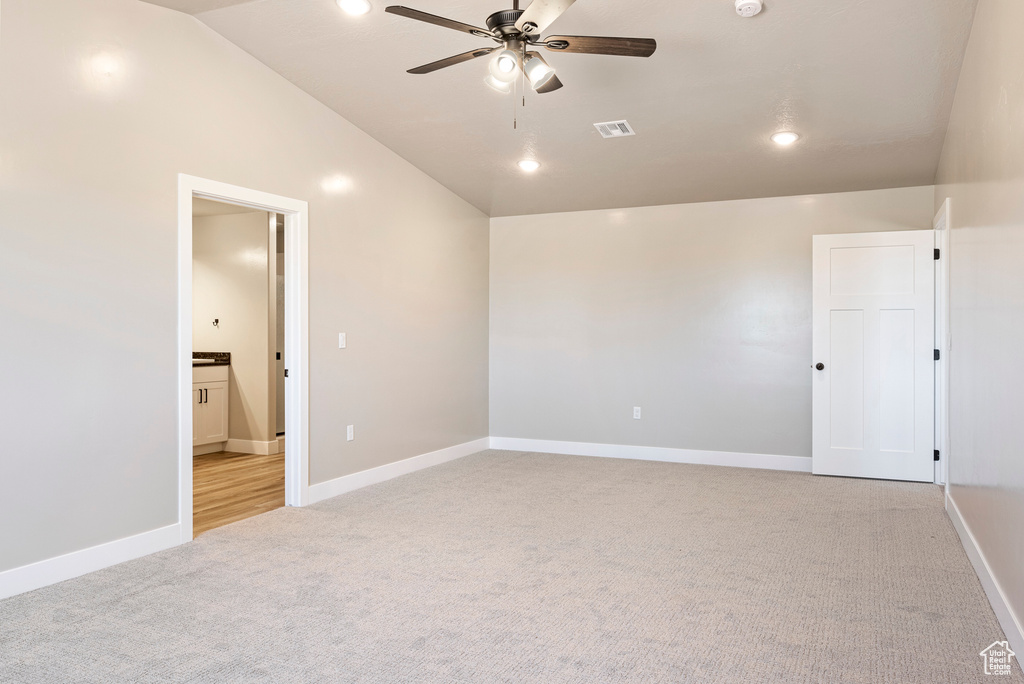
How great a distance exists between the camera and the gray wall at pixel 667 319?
228 inches

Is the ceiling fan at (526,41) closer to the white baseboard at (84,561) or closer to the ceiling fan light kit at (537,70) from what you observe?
the ceiling fan light kit at (537,70)

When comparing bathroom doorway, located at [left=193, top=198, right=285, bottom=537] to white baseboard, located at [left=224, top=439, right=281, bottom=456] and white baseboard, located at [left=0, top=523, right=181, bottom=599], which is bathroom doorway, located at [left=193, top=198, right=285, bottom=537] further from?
white baseboard, located at [left=0, top=523, right=181, bottom=599]

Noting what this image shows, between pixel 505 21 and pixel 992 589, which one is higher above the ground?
pixel 505 21

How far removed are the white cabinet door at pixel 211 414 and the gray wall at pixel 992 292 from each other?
232 inches

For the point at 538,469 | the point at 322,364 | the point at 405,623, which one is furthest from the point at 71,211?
the point at 538,469

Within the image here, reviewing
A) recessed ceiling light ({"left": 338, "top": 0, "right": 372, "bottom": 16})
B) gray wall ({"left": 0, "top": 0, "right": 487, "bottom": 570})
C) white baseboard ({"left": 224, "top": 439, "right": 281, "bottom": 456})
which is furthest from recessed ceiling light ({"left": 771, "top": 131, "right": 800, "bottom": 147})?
white baseboard ({"left": 224, "top": 439, "right": 281, "bottom": 456})

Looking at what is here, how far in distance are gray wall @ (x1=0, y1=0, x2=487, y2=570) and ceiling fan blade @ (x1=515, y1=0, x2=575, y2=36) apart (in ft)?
6.79

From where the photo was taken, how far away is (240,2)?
11.8 ft

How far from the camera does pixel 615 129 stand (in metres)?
4.73

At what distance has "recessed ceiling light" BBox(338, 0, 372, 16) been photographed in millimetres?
3424

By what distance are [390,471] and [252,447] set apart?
1.96 metres

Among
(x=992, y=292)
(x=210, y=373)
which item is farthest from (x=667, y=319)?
(x=210, y=373)
